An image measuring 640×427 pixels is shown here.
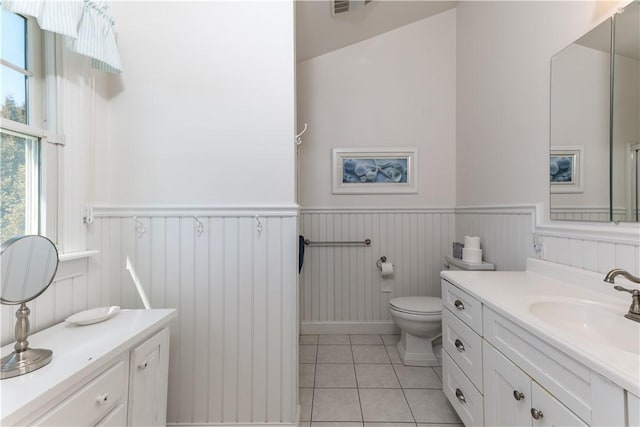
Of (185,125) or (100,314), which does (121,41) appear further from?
(100,314)

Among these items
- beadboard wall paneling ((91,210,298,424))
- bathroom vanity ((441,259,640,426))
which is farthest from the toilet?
beadboard wall paneling ((91,210,298,424))

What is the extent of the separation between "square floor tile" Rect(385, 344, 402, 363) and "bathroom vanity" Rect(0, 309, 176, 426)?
1.58 meters

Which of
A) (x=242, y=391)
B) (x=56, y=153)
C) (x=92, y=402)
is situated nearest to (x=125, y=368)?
(x=92, y=402)

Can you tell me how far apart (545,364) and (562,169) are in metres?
1.03

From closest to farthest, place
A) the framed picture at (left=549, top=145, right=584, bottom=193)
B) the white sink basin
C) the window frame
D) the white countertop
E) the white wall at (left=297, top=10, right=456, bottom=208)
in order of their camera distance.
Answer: the white countertop, the white sink basin, the window frame, the framed picture at (left=549, top=145, right=584, bottom=193), the white wall at (left=297, top=10, right=456, bottom=208)

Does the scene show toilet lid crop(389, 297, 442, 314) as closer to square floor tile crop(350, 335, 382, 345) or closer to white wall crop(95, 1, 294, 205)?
square floor tile crop(350, 335, 382, 345)

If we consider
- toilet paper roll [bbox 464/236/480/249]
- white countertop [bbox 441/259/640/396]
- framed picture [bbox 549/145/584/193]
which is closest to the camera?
white countertop [bbox 441/259/640/396]

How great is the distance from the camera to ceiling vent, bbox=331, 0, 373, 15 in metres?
1.98

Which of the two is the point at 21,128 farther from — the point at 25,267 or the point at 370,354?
the point at 370,354

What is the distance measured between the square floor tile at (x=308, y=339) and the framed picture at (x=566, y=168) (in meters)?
2.04

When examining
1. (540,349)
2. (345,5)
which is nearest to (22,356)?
(540,349)

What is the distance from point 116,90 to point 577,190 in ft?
7.64

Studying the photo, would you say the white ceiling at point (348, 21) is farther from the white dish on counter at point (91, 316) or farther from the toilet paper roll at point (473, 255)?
the white dish on counter at point (91, 316)

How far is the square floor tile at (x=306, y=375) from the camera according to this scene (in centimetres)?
183
